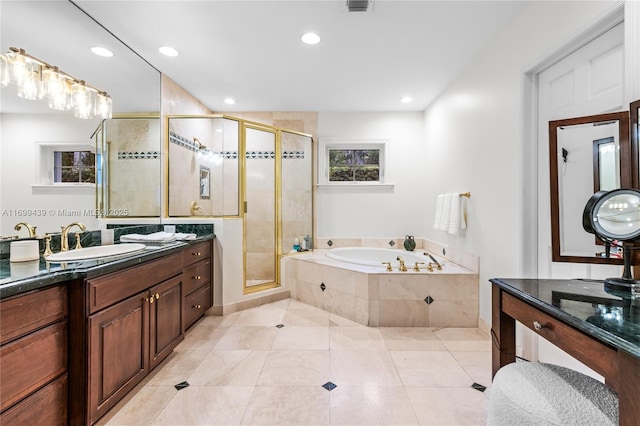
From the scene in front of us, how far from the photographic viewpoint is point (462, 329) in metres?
2.64

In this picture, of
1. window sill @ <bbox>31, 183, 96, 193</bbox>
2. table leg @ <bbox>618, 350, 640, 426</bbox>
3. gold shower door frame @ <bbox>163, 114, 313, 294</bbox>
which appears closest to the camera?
table leg @ <bbox>618, 350, 640, 426</bbox>

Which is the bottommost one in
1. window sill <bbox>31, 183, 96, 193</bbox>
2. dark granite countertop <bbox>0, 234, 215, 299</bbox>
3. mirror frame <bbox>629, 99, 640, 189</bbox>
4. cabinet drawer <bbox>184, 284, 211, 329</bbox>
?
cabinet drawer <bbox>184, 284, 211, 329</bbox>

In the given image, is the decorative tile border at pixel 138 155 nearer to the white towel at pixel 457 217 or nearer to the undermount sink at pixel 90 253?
the undermount sink at pixel 90 253

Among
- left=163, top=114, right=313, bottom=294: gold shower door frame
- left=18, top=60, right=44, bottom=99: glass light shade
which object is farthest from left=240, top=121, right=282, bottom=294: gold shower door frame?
left=18, top=60, right=44, bottom=99: glass light shade

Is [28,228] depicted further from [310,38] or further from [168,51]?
[310,38]

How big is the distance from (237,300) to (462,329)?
2.26 meters

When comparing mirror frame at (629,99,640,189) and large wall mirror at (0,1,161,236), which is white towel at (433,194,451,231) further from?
large wall mirror at (0,1,161,236)

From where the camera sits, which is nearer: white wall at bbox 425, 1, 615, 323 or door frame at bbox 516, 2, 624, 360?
white wall at bbox 425, 1, 615, 323

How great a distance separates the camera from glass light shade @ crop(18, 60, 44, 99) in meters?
1.58

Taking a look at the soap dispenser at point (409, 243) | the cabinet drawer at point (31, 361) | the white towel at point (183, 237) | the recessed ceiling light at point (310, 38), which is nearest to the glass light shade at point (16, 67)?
the cabinet drawer at point (31, 361)

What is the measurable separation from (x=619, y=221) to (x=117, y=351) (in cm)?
238

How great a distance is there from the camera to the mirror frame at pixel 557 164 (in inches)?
48.7

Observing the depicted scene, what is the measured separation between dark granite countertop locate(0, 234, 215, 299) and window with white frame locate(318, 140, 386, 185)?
296 centimetres

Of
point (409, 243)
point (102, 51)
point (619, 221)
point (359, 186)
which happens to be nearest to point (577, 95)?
point (619, 221)
